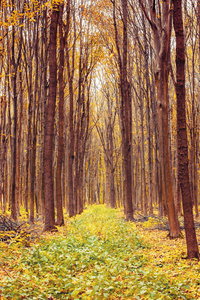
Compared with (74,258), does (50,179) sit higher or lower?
higher

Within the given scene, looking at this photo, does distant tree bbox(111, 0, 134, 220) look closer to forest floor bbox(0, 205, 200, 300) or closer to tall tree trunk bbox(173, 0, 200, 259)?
forest floor bbox(0, 205, 200, 300)

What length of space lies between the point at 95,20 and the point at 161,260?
1480 cm

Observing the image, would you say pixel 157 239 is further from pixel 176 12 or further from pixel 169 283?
pixel 176 12

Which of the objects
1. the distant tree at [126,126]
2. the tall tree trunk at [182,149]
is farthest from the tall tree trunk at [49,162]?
the tall tree trunk at [182,149]

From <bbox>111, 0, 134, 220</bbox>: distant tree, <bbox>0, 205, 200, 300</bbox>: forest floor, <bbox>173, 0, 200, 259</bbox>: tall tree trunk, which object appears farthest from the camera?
<bbox>111, 0, 134, 220</bbox>: distant tree

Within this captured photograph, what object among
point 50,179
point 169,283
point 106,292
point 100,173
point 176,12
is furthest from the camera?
point 100,173

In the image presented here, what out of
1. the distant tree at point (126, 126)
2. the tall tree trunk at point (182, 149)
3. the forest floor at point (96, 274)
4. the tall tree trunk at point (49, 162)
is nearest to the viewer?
the forest floor at point (96, 274)

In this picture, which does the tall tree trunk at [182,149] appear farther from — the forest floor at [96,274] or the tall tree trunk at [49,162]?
the tall tree trunk at [49,162]

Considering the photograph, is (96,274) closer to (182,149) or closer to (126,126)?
(182,149)

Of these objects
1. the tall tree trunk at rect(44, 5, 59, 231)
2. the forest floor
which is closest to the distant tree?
the tall tree trunk at rect(44, 5, 59, 231)

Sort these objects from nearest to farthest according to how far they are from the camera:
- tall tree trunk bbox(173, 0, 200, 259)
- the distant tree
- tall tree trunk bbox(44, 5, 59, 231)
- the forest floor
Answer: the forest floor, tall tree trunk bbox(173, 0, 200, 259), tall tree trunk bbox(44, 5, 59, 231), the distant tree

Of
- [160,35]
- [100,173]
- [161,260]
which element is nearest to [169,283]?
[161,260]

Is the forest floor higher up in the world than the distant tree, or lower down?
lower down

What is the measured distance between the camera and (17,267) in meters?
4.43
